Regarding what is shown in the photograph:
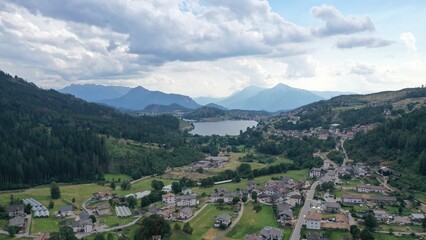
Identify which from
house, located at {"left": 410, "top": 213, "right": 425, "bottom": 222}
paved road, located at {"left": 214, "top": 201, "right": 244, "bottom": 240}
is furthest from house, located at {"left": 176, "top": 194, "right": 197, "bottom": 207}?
house, located at {"left": 410, "top": 213, "right": 425, "bottom": 222}

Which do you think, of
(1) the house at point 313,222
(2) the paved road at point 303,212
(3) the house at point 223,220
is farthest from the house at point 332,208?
(3) the house at point 223,220

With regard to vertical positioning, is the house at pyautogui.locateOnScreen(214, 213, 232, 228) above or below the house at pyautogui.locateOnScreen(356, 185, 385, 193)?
below

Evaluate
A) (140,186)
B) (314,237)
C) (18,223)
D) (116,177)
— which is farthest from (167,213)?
(116,177)

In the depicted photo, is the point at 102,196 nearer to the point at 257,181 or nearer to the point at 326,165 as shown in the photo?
the point at 257,181

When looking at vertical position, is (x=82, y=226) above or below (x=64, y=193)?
above

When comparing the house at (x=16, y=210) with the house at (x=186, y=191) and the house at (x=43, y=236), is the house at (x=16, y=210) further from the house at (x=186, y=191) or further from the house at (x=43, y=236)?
the house at (x=186, y=191)

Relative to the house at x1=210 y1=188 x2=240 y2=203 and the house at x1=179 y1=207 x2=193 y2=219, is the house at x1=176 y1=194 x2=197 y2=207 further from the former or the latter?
the house at x1=179 y1=207 x2=193 y2=219
